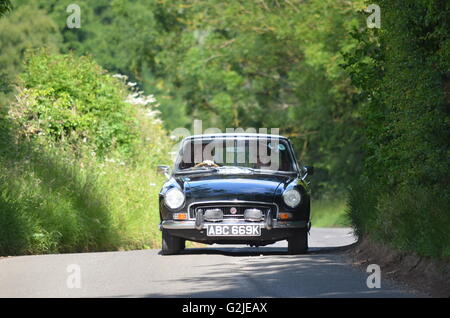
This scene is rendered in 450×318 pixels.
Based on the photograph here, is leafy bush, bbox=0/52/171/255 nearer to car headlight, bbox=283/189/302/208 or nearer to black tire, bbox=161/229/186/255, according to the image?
black tire, bbox=161/229/186/255

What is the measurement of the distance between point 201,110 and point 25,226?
41.5m

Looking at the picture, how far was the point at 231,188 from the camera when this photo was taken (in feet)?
53.9

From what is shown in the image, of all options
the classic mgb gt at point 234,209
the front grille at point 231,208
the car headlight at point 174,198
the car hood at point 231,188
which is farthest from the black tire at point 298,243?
the car headlight at point 174,198

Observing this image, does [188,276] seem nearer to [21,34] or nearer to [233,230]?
[233,230]

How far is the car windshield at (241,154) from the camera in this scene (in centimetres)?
1797


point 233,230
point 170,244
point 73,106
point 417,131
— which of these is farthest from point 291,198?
point 73,106

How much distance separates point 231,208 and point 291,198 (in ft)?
2.76

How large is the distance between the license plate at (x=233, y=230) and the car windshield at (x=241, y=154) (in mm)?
1879

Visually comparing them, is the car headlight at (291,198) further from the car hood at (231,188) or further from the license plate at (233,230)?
the license plate at (233,230)

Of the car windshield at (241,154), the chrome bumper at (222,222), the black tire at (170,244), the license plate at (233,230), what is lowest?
the black tire at (170,244)

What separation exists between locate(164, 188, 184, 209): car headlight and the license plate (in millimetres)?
538

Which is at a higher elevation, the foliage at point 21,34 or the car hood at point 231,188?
the foliage at point 21,34

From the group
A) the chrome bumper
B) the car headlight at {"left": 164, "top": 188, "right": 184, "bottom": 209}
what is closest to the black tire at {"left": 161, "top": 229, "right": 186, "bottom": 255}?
the chrome bumper
